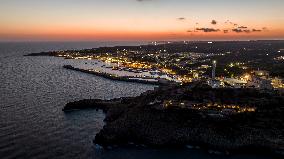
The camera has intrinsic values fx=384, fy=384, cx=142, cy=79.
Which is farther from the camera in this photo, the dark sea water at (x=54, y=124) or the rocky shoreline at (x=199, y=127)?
the rocky shoreline at (x=199, y=127)

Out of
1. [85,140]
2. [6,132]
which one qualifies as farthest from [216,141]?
[6,132]

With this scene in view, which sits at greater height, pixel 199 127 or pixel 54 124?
pixel 199 127

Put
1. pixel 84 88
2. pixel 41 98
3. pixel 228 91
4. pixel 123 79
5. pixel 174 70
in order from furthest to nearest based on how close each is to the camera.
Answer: pixel 174 70, pixel 123 79, pixel 84 88, pixel 41 98, pixel 228 91

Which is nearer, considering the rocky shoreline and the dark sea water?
the dark sea water

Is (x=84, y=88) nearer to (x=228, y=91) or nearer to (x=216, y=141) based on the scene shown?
(x=228, y=91)

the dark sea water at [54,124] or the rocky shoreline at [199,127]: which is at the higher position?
the rocky shoreline at [199,127]

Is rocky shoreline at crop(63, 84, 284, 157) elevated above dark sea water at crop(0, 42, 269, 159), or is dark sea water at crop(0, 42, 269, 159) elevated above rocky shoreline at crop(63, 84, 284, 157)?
rocky shoreline at crop(63, 84, 284, 157)

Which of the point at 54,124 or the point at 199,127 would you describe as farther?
the point at 54,124

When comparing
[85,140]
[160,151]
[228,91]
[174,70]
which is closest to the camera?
[160,151]
